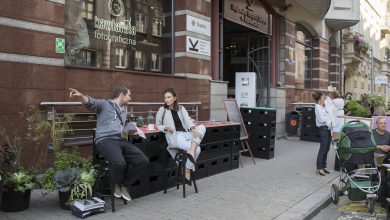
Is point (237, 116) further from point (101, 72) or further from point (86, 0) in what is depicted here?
point (86, 0)

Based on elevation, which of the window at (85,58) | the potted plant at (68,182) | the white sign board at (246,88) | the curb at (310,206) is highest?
the window at (85,58)

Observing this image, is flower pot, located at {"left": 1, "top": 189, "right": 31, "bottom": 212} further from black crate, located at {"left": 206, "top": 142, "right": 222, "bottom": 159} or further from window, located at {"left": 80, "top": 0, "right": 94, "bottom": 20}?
window, located at {"left": 80, "top": 0, "right": 94, "bottom": 20}

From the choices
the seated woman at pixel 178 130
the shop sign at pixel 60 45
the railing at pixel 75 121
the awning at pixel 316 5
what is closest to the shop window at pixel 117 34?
the shop sign at pixel 60 45

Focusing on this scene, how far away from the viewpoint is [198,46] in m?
10.7

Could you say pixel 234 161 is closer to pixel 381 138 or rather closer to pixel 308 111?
pixel 381 138

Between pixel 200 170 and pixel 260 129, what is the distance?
2924 mm

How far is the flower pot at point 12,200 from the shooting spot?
5262 mm

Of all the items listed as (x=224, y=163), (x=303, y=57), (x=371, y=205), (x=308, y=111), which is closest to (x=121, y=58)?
(x=224, y=163)

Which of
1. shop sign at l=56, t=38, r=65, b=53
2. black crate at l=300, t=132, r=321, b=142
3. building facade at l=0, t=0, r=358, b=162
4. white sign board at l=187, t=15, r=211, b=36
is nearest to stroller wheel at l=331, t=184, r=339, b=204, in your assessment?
building facade at l=0, t=0, r=358, b=162

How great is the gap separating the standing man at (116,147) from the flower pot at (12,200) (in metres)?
1.15

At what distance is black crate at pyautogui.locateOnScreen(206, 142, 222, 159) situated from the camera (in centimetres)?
805

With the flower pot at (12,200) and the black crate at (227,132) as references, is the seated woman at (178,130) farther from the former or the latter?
the flower pot at (12,200)

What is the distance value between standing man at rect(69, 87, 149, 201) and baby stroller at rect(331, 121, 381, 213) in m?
3.18

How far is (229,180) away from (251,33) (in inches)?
349
